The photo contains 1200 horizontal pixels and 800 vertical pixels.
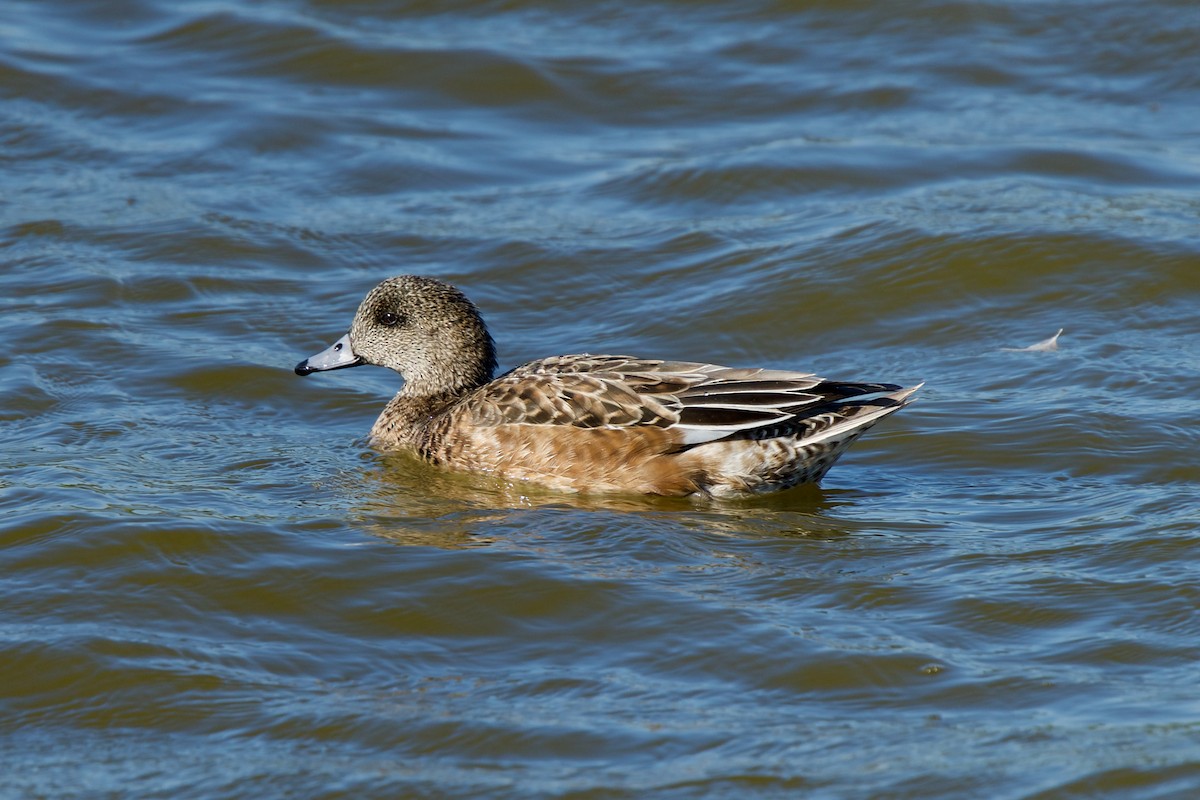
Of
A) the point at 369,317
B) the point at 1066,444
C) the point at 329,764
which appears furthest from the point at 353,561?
the point at 1066,444

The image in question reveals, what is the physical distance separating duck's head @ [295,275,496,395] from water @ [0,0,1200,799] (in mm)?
→ 445

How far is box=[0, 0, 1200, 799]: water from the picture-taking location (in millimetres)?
5590

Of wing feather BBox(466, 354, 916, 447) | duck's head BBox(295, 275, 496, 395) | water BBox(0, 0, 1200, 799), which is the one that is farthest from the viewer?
duck's head BBox(295, 275, 496, 395)

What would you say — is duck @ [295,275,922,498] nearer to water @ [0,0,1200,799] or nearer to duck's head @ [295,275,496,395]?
water @ [0,0,1200,799]

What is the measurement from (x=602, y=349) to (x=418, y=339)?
4.67 feet

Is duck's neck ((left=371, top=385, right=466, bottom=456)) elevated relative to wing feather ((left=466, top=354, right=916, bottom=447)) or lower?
lower

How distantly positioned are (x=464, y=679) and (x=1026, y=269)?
5.85 metres

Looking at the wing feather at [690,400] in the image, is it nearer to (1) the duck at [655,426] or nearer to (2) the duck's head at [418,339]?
(1) the duck at [655,426]

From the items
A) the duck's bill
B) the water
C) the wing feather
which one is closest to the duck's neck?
the water

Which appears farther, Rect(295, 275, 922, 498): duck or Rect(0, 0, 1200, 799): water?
Rect(295, 275, 922, 498): duck

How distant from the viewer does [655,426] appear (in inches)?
305

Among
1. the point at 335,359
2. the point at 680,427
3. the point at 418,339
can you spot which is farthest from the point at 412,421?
the point at 680,427

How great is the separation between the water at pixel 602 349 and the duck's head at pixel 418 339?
0.44 metres

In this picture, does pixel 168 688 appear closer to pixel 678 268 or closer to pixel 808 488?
pixel 808 488
